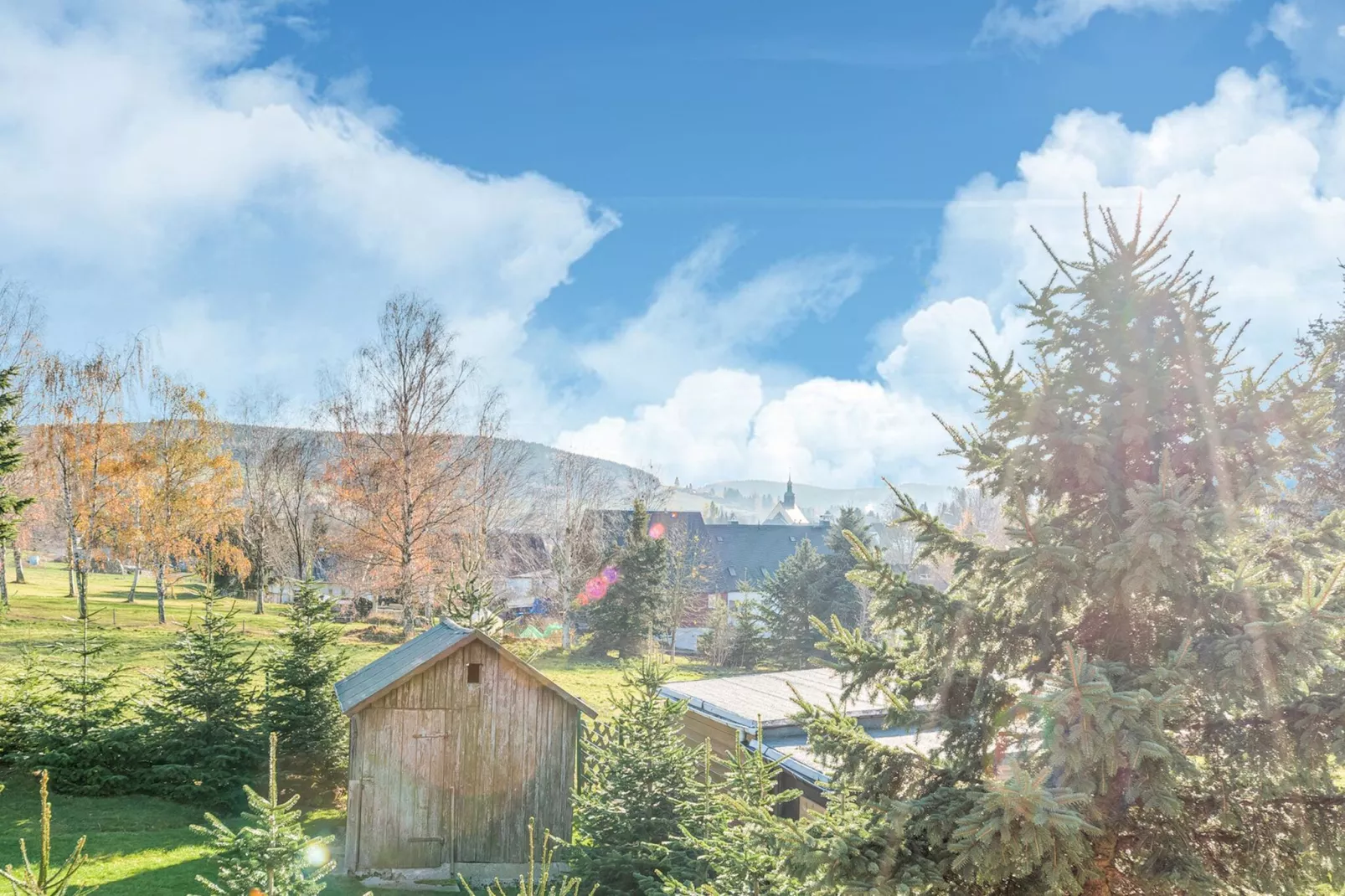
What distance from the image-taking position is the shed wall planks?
15.0m

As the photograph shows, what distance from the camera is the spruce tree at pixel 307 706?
61.8 feet

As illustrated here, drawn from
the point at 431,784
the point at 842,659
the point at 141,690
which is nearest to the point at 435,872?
the point at 431,784

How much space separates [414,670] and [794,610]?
989 inches

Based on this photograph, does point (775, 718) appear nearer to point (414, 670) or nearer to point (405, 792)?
point (414, 670)

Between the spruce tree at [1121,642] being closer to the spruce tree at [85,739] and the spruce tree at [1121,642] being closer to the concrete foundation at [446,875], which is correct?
the concrete foundation at [446,875]

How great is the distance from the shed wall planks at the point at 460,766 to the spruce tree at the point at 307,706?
14.9ft

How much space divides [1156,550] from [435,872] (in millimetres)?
14375

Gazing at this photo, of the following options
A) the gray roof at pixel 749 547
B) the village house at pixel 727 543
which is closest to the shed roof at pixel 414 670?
the village house at pixel 727 543

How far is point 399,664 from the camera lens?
54.5ft

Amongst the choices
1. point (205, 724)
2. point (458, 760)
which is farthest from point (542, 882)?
point (205, 724)

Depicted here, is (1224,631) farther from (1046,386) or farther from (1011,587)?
(1046,386)

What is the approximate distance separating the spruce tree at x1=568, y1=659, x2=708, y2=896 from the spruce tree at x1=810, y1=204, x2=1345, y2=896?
497 cm

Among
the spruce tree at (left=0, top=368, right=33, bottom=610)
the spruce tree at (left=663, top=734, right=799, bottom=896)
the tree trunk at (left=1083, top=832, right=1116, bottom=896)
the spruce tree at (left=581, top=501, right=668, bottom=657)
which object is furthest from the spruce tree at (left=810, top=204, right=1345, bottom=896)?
the spruce tree at (left=581, top=501, right=668, bottom=657)

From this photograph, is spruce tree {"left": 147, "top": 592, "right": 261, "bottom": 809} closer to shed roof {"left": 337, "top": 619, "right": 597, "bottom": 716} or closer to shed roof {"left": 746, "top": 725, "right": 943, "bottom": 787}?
shed roof {"left": 337, "top": 619, "right": 597, "bottom": 716}
